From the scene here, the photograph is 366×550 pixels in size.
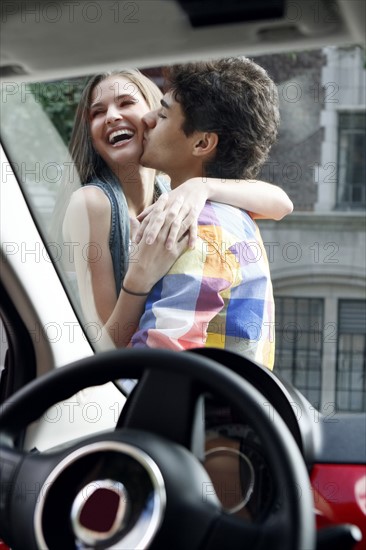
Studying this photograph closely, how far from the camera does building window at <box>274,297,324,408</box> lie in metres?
1.87

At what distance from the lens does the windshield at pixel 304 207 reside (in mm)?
1934

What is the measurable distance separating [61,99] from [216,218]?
0.49 meters

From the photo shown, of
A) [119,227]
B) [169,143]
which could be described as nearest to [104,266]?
[119,227]

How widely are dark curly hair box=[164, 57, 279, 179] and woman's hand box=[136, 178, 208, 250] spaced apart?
0.06 meters

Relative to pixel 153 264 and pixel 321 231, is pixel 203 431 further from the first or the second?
pixel 321 231

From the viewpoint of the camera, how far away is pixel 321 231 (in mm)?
2115

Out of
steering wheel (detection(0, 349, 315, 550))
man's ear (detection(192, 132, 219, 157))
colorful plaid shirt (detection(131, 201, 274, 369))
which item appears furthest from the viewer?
man's ear (detection(192, 132, 219, 157))

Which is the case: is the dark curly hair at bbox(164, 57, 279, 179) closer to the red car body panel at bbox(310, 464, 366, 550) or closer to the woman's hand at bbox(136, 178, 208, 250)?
the woman's hand at bbox(136, 178, 208, 250)

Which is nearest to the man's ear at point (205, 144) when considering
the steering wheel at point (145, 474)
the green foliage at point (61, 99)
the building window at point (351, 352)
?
the green foliage at point (61, 99)

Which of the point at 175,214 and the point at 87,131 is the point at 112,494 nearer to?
the point at 175,214

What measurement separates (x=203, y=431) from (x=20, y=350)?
94 centimetres

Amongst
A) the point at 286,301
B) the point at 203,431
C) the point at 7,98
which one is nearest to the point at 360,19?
the point at 286,301

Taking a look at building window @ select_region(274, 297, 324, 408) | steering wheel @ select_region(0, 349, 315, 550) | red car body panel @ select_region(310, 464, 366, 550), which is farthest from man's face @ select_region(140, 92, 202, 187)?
steering wheel @ select_region(0, 349, 315, 550)

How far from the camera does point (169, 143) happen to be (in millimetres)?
1967
